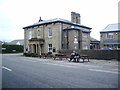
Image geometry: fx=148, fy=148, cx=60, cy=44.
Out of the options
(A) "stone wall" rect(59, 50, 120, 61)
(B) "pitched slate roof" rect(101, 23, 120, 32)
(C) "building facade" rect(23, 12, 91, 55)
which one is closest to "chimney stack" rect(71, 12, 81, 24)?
(C) "building facade" rect(23, 12, 91, 55)

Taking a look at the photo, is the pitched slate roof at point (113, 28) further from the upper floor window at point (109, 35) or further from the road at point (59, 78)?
the road at point (59, 78)

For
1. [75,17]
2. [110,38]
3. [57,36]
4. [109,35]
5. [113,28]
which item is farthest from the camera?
[113,28]

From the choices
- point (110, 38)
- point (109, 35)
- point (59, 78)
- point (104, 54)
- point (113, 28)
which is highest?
point (113, 28)

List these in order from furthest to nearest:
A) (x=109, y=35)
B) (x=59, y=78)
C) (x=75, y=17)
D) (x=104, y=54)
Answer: (x=109, y=35)
(x=75, y=17)
(x=104, y=54)
(x=59, y=78)

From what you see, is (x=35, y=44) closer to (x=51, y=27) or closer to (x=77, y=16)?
(x=51, y=27)

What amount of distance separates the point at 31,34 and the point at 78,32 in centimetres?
1329

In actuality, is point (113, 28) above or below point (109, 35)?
above

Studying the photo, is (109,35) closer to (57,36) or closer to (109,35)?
(109,35)

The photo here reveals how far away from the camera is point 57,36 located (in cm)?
3206

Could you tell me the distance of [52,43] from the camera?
109 ft

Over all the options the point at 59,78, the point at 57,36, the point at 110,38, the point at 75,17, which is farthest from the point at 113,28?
the point at 59,78

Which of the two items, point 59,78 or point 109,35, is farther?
point 109,35

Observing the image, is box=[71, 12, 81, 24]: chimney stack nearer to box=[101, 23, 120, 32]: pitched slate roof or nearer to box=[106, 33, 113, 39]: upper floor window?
box=[101, 23, 120, 32]: pitched slate roof

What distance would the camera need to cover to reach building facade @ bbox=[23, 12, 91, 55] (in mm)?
32156
